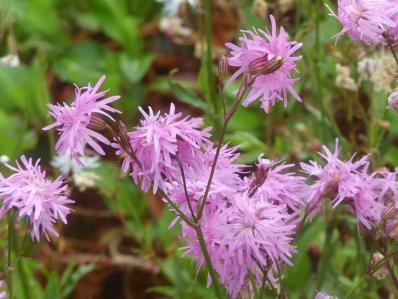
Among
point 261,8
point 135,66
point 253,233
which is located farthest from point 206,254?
point 135,66

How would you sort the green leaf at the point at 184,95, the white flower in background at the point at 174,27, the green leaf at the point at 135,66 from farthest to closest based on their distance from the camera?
the green leaf at the point at 135,66 → the white flower in background at the point at 174,27 → the green leaf at the point at 184,95

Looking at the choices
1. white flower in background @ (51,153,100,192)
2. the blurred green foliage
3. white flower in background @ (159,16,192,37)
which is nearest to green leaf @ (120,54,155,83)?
the blurred green foliage

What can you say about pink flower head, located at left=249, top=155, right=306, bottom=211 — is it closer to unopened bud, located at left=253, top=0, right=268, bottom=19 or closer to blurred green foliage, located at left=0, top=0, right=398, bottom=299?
blurred green foliage, located at left=0, top=0, right=398, bottom=299

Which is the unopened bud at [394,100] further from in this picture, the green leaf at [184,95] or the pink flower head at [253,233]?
the green leaf at [184,95]

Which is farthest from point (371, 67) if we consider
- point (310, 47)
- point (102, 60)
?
point (102, 60)

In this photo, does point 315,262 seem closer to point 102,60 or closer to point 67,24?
point 102,60

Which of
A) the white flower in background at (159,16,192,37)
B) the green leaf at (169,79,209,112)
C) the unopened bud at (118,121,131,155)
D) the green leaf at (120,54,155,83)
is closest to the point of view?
the unopened bud at (118,121,131,155)

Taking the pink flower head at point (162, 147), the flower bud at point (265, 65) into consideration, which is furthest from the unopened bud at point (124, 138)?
the flower bud at point (265, 65)
